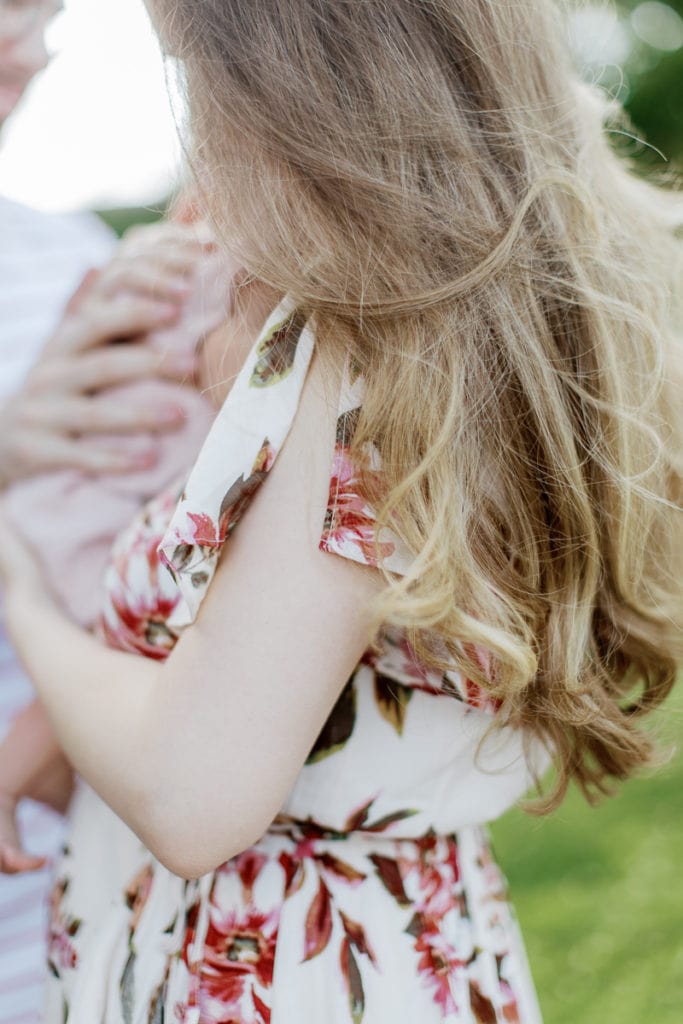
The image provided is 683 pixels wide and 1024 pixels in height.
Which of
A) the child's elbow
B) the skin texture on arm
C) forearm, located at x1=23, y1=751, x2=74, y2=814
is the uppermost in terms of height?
the skin texture on arm

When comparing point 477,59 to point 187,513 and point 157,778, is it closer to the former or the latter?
point 187,513

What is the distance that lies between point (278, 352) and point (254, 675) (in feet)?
1.19

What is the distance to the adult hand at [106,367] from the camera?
1.62m

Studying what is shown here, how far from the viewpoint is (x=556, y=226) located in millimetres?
1170

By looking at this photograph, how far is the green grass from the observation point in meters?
2.94

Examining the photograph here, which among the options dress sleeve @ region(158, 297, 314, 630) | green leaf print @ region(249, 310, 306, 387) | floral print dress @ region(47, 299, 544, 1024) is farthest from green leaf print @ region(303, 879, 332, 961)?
green leaf print @ region(249, 310, 306, 387)

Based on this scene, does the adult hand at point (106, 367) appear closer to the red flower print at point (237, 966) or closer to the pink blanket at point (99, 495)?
the pink blanket at point (99, 495)

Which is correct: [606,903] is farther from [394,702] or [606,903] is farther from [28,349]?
[28,349]

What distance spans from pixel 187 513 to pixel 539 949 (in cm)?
271

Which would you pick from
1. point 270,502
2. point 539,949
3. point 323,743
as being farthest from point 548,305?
point 539,949

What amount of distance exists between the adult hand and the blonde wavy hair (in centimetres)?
50

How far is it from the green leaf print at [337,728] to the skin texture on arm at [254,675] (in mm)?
178

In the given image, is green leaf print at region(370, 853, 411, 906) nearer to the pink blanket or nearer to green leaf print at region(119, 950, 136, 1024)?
green leaf print at region(119, 950, 136, 1024)

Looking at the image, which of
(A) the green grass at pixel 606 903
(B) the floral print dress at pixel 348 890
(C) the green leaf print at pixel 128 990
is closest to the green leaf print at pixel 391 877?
(B) the floral print dress at pixel 348 890
